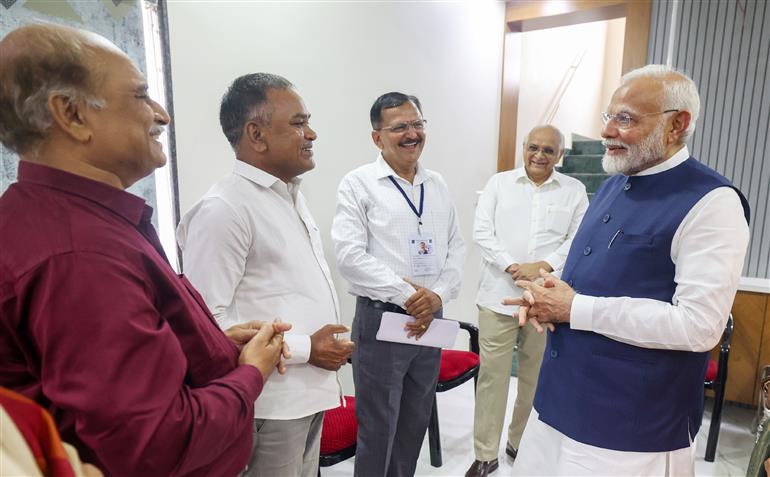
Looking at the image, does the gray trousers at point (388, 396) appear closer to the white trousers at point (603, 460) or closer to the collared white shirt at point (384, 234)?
the collared white shirt at point (384, 234)

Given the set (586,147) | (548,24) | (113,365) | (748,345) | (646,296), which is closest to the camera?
(113,365)

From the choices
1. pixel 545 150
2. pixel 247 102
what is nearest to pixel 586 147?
pixel 545 150

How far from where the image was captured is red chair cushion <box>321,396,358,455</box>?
171cm

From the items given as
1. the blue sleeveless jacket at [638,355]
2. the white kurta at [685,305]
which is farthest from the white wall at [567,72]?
the white kurta at [685,305]

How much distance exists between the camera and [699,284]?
1122 millimetres

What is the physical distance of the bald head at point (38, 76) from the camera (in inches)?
24.3

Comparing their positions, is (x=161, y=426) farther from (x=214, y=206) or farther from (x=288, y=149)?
(x=288, y=149)

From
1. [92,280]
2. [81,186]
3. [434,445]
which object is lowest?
[434,445]

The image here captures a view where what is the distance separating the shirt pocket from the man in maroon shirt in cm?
204

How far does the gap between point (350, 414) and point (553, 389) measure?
2.77 ft

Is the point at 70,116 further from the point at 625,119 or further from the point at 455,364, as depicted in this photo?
the point at 455,364

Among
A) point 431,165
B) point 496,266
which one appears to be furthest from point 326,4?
point 496,266

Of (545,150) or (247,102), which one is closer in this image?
(247,102)

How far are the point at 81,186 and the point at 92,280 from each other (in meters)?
0.16
